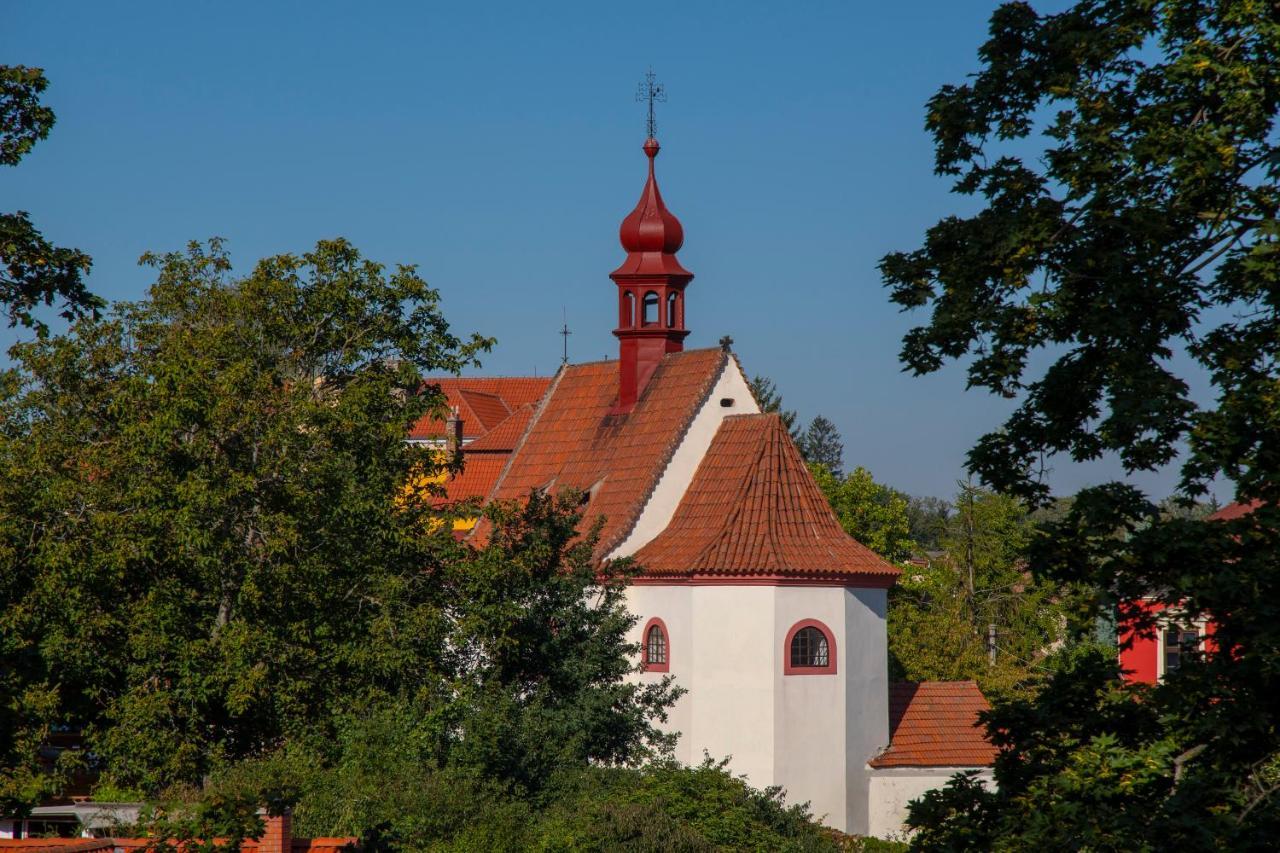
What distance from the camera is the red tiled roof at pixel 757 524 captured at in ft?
113

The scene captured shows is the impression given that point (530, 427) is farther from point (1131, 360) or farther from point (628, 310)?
point (1131, 360)

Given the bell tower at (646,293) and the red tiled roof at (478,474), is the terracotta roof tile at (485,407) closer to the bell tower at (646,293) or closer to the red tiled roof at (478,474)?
the red tiled roof at (478,474)

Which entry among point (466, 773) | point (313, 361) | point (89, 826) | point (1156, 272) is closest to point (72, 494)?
point (313, 361)

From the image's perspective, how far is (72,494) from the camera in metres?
26.6

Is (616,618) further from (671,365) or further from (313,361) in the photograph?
(671,365)

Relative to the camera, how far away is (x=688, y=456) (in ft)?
123

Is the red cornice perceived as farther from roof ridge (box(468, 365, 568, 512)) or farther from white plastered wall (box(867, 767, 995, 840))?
roof ridge (box(468, 365, 568, 512))

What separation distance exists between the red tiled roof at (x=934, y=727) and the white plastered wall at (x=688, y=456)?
6595 millimetres

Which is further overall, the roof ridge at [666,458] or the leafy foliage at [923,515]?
the leafy foliage at [923,515]

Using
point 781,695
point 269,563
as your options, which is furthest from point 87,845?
point 781,695

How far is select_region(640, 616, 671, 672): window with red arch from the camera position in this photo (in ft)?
117

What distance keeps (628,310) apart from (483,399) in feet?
131

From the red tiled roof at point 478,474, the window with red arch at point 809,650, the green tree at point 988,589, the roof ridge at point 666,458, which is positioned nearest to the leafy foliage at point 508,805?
the window with red arch at point 809,650

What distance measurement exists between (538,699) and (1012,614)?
115ft
